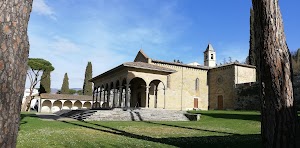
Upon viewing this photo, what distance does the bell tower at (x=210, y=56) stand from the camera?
52.8m

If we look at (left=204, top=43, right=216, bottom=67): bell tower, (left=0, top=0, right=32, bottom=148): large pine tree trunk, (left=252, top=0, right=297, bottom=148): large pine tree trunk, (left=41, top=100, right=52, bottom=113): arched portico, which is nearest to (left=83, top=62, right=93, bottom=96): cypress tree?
(left=41, top=100, right=52, bottom=113): arched portico

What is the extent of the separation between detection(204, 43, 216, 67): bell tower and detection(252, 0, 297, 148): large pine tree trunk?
160 feet

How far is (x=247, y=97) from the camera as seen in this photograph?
35750 millimetres

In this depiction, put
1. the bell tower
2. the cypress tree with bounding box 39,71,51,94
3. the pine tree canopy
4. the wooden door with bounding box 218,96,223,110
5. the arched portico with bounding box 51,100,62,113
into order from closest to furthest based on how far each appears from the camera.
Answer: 1. the wooden door with bounding box 218,96,223,110
2. the pine tree canopy
3. the cypress tree with bounding box 39,71,51,94
4. the arched portico with bounding box 51,100,62,113
5. the bell tower

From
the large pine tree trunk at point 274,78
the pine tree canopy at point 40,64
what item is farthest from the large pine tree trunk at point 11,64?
the pine tree canopy at point 40,64

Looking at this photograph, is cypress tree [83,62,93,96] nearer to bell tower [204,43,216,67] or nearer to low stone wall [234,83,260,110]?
bell tower [204,43,216,67]

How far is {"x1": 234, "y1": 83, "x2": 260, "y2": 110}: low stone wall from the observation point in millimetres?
34572

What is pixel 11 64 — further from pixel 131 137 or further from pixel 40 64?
pixel 40 64

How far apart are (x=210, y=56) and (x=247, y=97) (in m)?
18.8

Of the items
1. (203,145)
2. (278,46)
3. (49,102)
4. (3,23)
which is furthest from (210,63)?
(3,23)

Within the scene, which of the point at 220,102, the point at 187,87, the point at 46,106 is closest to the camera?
the point at 187,87

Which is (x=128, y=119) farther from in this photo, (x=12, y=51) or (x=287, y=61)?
(x=12, y=51)

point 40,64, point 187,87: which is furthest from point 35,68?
point 187,87

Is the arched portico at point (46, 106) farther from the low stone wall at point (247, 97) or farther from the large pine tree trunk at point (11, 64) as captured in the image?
the large pine tree trunk at point (11, 64)
